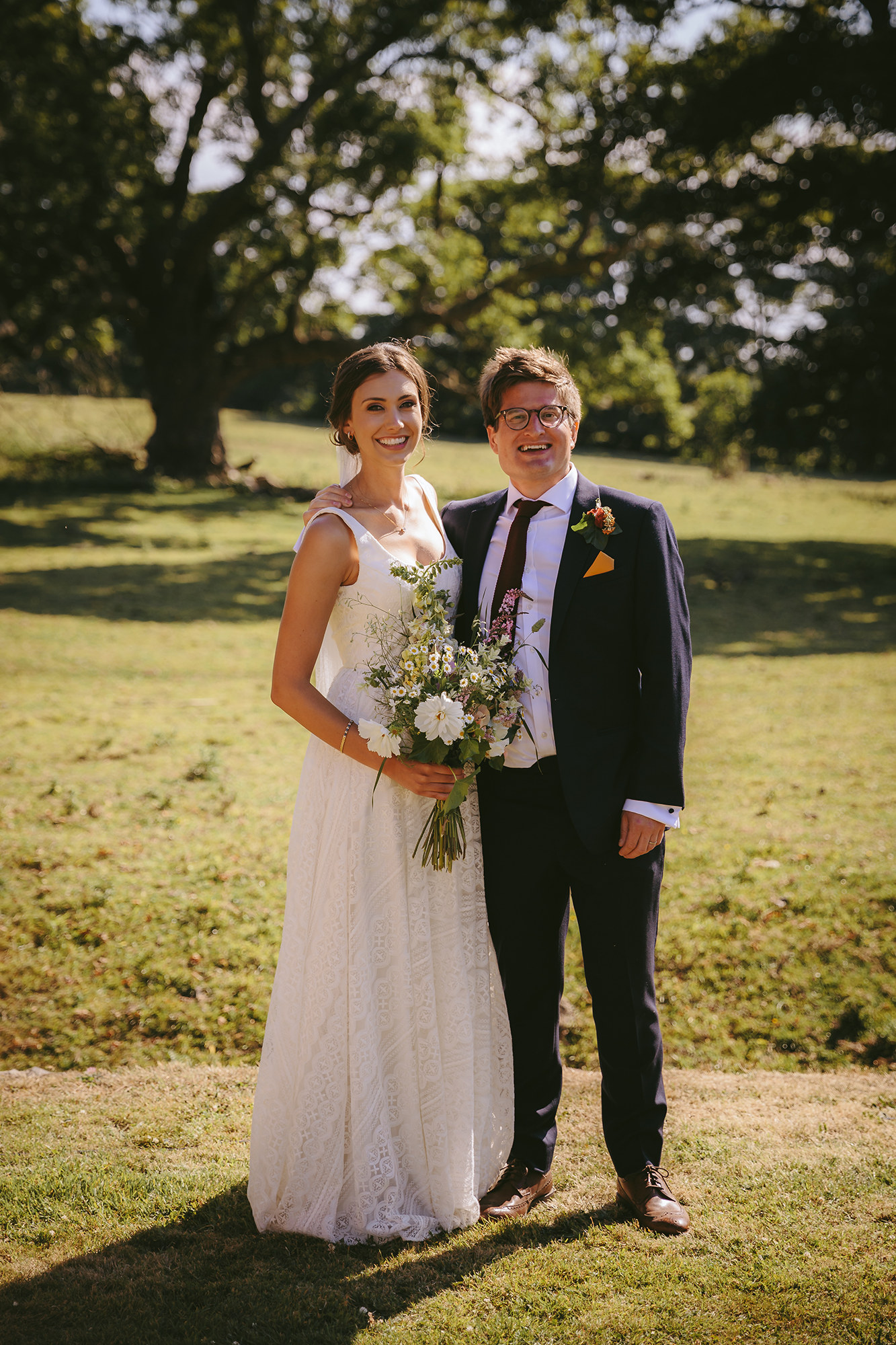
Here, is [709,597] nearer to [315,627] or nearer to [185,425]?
[315,627]

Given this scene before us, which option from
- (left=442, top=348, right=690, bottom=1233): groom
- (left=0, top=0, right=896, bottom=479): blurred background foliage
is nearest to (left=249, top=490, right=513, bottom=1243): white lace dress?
(left=442, top=348, right=690, bottom=1233): groom

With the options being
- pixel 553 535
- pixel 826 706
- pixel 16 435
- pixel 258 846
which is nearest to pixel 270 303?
pixel 16 435

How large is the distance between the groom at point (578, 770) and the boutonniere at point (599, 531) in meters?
0.01

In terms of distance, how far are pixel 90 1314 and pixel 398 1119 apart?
41.3 inches

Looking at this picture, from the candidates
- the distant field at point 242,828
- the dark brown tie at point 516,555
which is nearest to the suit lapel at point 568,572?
the dark brown tie at point 516,555

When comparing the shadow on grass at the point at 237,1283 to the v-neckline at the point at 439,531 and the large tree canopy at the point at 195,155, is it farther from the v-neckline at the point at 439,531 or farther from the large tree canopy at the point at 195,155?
the large tree canopy at the point at 195,155

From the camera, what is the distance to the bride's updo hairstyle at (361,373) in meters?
3.36

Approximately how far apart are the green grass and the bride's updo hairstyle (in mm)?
2750

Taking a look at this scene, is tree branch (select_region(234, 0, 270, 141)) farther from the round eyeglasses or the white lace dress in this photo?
the white lace dress

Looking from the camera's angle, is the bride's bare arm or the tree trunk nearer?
the bride's bare arm

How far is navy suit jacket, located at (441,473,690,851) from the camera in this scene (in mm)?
3172

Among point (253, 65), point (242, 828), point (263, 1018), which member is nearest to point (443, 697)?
point (263, 1018)

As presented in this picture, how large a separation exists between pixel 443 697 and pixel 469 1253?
1834 millimetres

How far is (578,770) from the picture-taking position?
3176 millimetres
